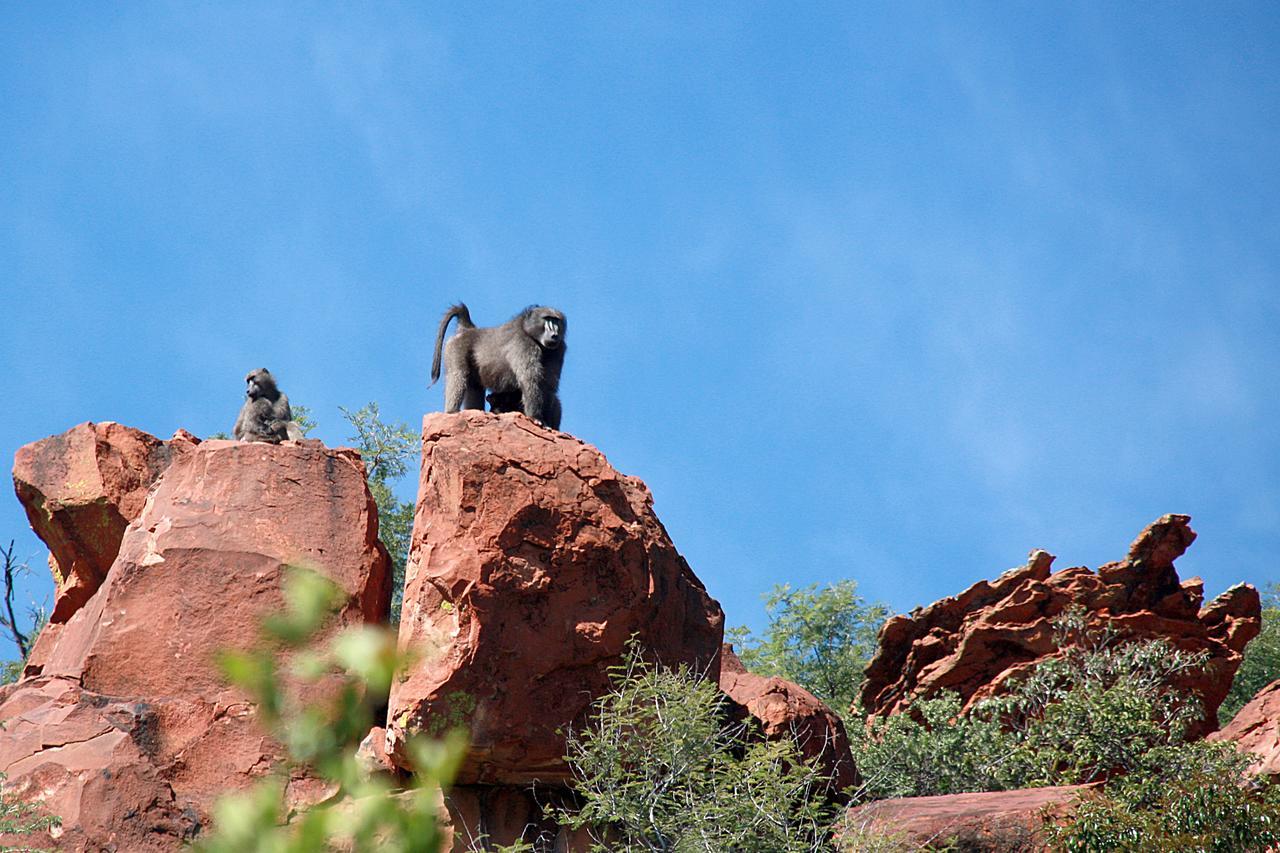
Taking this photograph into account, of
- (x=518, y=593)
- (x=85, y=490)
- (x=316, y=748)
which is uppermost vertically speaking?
(x=85, y=490)

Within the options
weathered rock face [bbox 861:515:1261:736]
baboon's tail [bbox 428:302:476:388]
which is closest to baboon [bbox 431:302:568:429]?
baboon's tail [bbox 428:302:476:388]

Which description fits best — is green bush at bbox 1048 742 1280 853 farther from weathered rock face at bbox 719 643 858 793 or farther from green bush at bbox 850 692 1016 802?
green bush at bbox 850 692 1016 802

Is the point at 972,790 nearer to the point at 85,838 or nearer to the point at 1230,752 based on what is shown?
the point at 1230,752

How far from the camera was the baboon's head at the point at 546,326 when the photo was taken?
13930 millimetres

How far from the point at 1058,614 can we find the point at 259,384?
35.3 feet

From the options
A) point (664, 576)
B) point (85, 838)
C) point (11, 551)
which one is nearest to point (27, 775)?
point (85, 838)

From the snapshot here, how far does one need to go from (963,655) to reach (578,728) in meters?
8.32

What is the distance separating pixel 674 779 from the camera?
11359mm

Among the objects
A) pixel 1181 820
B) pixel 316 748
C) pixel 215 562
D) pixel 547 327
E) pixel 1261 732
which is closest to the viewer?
pixel 316 748

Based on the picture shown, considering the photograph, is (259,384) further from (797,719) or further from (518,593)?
(797,719)

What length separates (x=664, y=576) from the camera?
12.5 metres

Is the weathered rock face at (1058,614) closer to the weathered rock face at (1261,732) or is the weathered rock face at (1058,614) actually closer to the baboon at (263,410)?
the weathered rock face at (1261,732)

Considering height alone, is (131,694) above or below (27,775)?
above

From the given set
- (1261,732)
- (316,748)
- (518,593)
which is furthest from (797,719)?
(316,748)
